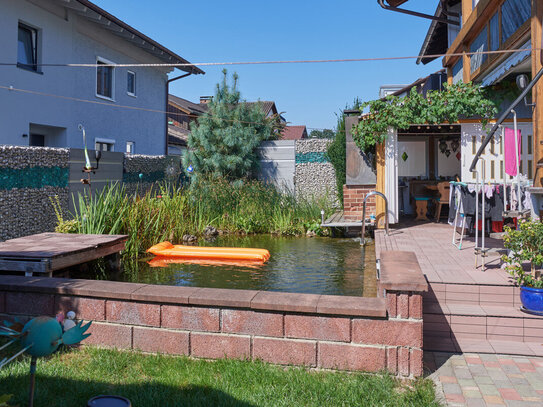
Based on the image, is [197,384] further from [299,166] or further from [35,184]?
[299,166]

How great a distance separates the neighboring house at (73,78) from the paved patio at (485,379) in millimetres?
8258

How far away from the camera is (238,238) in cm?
1056

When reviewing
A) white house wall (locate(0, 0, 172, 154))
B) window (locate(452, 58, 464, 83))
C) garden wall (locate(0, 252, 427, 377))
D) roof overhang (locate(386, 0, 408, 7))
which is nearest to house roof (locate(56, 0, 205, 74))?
white house wall (locate(0, 0, 172, 154))

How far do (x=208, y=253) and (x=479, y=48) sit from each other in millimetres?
6439

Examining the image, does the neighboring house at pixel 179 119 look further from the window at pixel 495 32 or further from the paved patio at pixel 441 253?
the window at pixel 495 32

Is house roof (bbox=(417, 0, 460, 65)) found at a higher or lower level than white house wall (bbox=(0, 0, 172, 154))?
higher

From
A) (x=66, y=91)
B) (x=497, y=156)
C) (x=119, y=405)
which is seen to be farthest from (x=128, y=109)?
(x=119, y=405)

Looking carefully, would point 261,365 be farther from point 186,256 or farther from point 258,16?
point 258,16

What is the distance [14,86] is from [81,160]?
3.31 m

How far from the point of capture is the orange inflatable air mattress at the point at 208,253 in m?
8.06

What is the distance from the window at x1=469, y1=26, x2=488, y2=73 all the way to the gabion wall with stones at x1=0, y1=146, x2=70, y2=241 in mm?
7858

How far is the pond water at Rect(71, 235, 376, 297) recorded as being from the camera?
5926mm

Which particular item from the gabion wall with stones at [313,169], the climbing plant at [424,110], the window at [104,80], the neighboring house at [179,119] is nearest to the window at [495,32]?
the climbing plant at [424,110]

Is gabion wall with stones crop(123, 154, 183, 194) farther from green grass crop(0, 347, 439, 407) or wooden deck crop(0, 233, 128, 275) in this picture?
green grass crop(0, 347, 439, 407)
